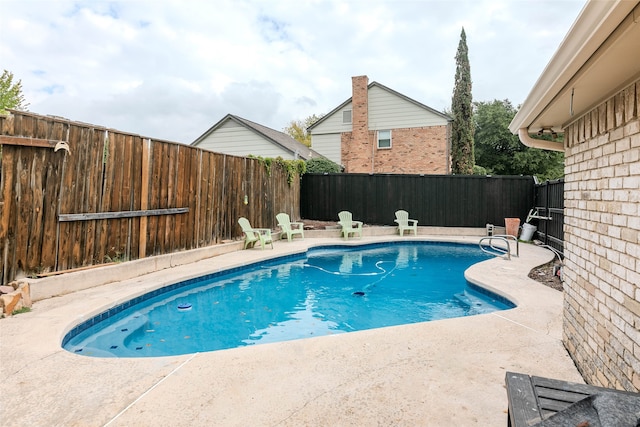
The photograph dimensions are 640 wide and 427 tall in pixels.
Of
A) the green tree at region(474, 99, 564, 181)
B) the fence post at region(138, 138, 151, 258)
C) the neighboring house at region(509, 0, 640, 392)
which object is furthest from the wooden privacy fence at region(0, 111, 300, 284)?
the green tree at region(474, 99, 564, 181)

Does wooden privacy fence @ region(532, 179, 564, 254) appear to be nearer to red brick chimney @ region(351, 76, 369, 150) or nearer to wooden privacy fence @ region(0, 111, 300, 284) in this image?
wooden privacy fence @ region(0, 111, 300, 284)

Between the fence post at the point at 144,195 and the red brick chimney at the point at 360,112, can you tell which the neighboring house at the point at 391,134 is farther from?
the fence post at the point at 144,195

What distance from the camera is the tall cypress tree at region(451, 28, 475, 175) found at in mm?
17172

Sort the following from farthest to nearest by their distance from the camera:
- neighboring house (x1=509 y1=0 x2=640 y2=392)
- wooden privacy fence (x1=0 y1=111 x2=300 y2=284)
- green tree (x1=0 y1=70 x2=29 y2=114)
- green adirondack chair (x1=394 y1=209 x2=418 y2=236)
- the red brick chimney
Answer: the red brick chimney → green tree (x1=0 y1=70 x2=29 y2=114) → green adirondack chair (x1=394 y1=209 x2=418 y2=236) → wooden privacy fence (x1=0 y1=111 x2=300 y2=284) → neighboring house (x1=509 y1=0 x2=640 y2=392)

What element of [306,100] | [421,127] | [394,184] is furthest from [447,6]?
[306,100]

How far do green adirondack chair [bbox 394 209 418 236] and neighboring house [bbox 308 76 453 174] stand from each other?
16.6 ft

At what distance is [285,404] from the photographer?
2.21 m

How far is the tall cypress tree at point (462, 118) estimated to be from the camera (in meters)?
17.2

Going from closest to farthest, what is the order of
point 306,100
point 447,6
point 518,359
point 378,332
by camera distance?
point 518,359, point 378,332, point 447,6, point 306,100

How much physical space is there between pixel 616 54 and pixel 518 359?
2.27 metres

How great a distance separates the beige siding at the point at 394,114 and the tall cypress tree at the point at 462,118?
3.78ft

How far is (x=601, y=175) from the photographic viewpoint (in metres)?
2.34

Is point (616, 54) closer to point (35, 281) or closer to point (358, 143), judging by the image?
point (35, 281)

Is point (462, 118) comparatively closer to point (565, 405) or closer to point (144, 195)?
point (144, 195)
